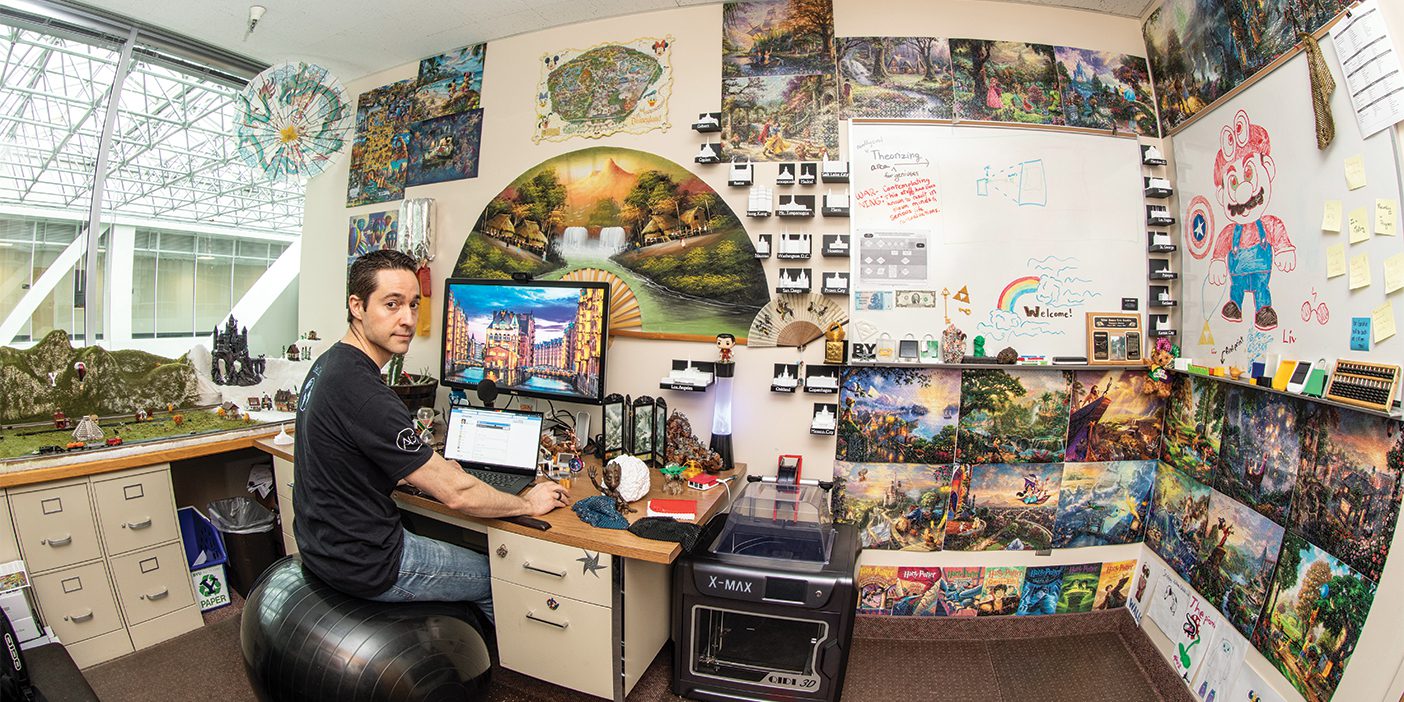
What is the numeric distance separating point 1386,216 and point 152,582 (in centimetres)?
433

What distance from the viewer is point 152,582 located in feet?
7.09

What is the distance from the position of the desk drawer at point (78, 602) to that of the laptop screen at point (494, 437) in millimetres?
A: 1407

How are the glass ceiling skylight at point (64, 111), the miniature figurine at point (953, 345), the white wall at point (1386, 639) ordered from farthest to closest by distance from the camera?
1. the glass ceiling skylight at point (64, 111)
2. the miniature figurine at point (953, 345)
3. the white wall at point (1386, 639)

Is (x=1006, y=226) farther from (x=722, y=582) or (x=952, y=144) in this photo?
(x=722, y=582)

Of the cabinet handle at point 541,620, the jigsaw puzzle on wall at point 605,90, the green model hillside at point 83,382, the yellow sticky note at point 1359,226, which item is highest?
the jigsaw puzzle on wall at point 605,90

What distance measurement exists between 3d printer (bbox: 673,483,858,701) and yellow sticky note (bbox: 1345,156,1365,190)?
1.78 metres

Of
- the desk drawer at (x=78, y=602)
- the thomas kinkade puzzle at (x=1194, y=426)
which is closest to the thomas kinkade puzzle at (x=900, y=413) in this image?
the thomas kinkade puzzle at (x=1194, y=426)

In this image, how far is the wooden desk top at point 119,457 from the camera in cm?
191

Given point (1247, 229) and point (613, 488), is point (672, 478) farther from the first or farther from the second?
point (1247, 229)

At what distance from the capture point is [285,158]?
2.79m

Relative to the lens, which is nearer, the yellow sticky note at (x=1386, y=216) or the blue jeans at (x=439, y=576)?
the yellow sticky note at (x=1386, y=216)

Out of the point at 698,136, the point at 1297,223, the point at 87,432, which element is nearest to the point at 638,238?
the point at 698,136

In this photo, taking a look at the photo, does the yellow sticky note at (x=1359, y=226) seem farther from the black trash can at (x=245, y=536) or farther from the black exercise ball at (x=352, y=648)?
the black trash can at (x=245, y=536)

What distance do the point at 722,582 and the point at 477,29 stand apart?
2786 millimetres
